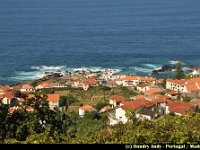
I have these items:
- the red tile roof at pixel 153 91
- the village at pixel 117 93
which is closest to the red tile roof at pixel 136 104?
the village at pixel 117 93

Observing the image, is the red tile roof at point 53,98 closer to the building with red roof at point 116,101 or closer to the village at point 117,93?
the village at point 117,93

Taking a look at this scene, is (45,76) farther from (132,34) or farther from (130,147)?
(130,147)

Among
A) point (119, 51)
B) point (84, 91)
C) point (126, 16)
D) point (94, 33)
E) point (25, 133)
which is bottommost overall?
point (25, 133)

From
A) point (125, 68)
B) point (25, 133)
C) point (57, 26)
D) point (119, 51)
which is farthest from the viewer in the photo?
point (57, 26)

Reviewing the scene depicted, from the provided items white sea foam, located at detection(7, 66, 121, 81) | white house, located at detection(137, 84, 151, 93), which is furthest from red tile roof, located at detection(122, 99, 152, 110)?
white sea foam, located at detection(7, 66, 121, 81)

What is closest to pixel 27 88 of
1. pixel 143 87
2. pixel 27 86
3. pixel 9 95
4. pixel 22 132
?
pixel 27 86

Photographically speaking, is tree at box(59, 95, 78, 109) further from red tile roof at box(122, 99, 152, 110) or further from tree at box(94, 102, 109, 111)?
red tile roof at box(122, 99, 152, 110)

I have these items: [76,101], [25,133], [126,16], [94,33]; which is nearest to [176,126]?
[25,133]

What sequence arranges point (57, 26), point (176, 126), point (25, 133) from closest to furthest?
point (176, 126) < point (25, 133) < point (57, 26)
